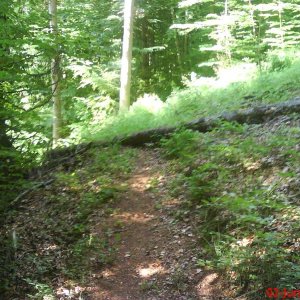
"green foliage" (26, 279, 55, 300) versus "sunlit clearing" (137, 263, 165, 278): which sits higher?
"sunlit clearing" (137, 263, 165, 278)

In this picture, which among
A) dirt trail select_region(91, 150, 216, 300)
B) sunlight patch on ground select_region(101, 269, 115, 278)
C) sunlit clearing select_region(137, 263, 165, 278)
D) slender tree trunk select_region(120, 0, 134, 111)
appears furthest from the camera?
slender tree trunk select_region(120, 0, 134, 111)

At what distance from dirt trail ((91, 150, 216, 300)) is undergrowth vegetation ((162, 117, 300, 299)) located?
0.29 m

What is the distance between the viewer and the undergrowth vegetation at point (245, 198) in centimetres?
452

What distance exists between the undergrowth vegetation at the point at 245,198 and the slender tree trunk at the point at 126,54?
651 centimetres

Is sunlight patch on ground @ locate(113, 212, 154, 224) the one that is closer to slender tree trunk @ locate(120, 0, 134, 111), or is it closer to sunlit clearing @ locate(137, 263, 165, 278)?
sunlit clearing @ locate(137, 263, 165, 278)

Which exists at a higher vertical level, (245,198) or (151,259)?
(245,198)

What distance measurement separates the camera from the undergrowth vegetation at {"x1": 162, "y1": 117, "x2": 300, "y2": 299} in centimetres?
452

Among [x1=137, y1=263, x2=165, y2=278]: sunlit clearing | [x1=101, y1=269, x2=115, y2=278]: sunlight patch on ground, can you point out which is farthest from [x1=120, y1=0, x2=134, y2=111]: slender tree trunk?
[x1=137, y1=263, x2=165, y2=278]: sunlit clearing

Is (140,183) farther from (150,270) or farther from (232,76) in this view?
(232,76)

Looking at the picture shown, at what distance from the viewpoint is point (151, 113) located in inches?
540

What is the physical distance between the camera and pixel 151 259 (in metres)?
6.11

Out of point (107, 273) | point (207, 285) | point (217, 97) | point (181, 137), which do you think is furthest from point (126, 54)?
point (207, 285)

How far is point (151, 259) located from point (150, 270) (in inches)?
11.1

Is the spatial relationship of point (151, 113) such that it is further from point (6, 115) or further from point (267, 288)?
point (267, 288)
